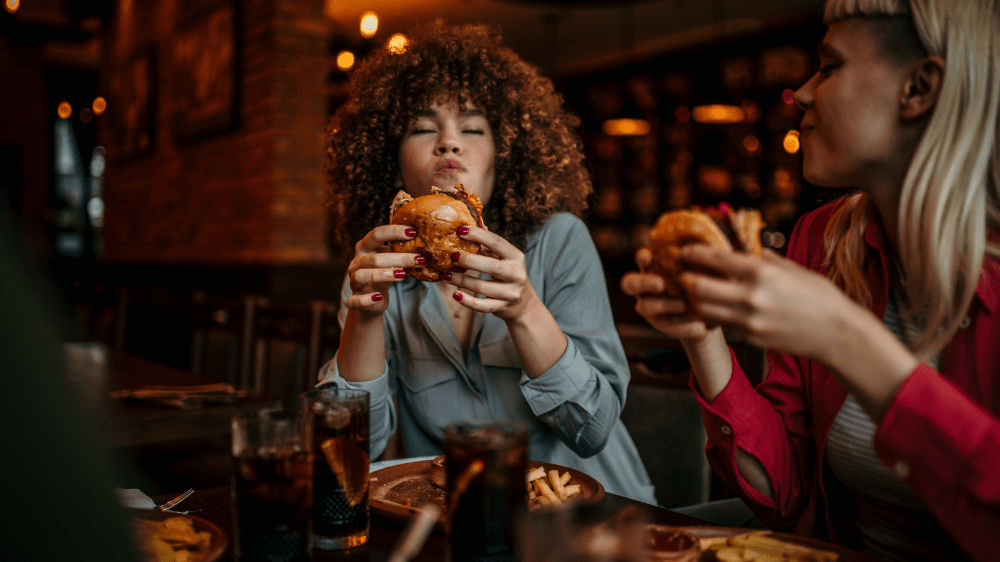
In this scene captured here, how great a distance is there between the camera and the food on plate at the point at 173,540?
0.82 m

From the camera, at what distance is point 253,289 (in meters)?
4.77

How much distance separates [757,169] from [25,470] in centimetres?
778

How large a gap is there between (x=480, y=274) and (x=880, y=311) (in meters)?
0.87

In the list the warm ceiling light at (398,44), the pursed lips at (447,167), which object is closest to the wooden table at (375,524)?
the pursed lips at (447,167)

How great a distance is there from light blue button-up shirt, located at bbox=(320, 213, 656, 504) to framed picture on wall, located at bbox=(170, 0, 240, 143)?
3.78 meters

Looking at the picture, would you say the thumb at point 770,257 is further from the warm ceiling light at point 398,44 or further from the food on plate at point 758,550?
the warm ceiling light at point 398,44

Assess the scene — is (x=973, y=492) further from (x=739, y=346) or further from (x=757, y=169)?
(x=757, y=169)

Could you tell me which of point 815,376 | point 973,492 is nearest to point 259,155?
point 815,376

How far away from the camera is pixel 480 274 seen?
175 cm

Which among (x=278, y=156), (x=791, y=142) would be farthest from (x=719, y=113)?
(x=278, y=156)

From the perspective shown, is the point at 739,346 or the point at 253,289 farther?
the point at 253,289

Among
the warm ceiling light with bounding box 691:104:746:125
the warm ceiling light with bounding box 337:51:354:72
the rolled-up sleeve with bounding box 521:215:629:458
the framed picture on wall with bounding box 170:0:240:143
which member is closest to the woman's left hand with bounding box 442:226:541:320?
the rolled-up sleeve with bounding box 521:215:629:458

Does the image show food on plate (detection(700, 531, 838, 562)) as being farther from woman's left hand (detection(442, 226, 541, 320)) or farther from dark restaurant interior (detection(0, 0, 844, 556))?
dark restaurant interior (detection(0, 0, 844, 556))

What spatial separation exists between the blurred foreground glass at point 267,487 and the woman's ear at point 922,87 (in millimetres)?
873
